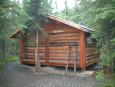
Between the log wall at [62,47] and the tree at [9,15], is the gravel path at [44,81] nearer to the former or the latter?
the log wall at [62,47]

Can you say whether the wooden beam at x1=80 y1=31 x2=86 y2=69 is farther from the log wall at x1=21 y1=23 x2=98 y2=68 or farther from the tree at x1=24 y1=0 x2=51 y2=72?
the tree at x1=24 y1=0 x2=51 y2=72

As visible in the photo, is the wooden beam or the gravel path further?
the wooden beam

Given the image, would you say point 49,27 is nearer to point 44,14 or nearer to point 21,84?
point 44,14

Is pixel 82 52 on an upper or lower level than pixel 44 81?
upper

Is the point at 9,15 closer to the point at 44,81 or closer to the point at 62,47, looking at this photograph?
the point at 44,81

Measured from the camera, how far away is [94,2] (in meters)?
8.12

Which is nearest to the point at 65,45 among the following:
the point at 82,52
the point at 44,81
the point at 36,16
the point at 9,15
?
the point at 82,52

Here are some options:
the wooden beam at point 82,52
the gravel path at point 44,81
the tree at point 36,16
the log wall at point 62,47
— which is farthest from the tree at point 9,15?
the wooden beam at point 82,52

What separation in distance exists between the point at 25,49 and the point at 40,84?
657 centimetres

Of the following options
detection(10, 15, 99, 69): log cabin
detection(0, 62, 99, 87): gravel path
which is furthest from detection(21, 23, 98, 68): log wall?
detection(0, 62, 99, 87): gravel path

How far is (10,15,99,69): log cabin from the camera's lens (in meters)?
12.8

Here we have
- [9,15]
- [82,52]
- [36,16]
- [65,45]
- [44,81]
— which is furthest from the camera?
[65,45]

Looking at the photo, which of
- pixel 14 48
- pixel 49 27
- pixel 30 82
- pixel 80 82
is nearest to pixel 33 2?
pixel 49 27

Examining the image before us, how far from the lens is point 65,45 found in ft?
45.1
